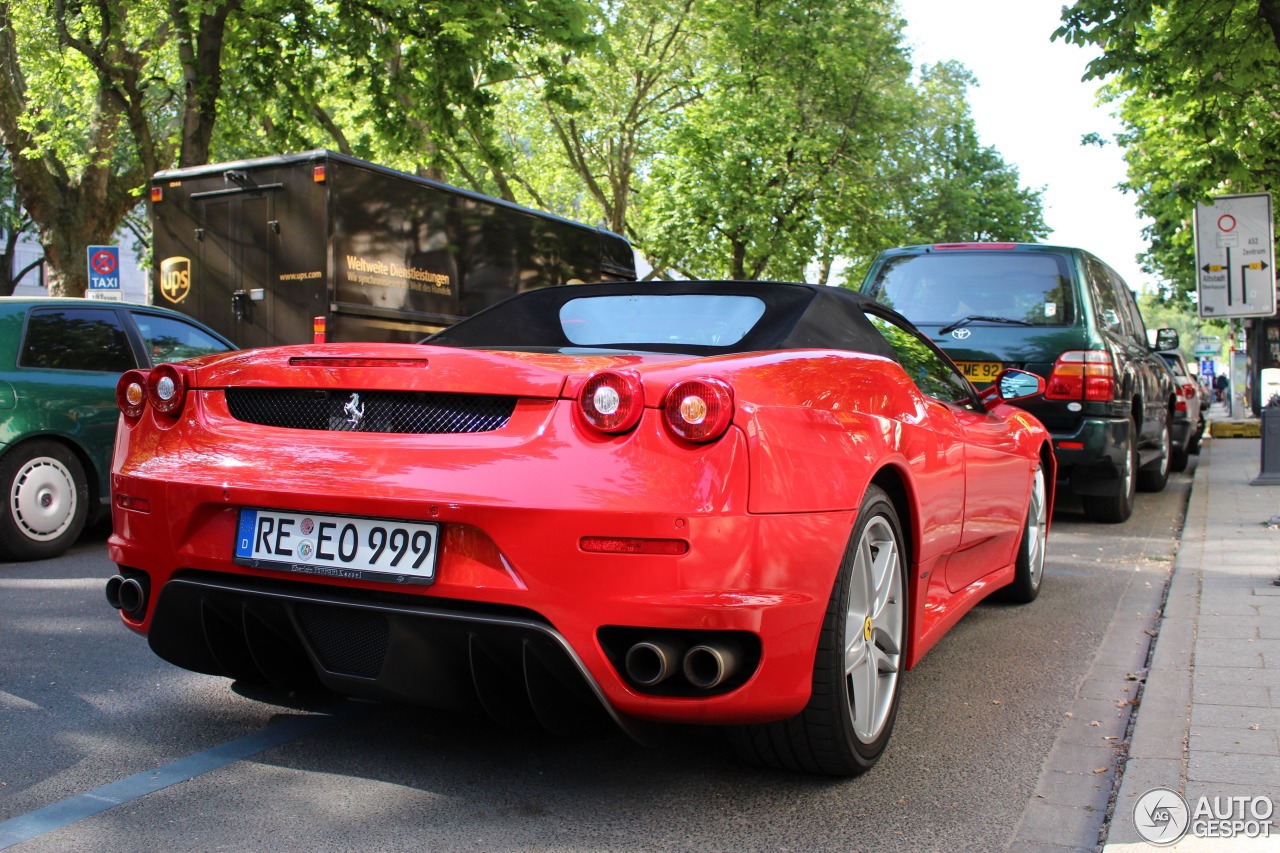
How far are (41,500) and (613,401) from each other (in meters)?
5.37

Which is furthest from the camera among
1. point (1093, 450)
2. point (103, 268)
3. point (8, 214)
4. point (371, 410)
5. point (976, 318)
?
point (8, 214)

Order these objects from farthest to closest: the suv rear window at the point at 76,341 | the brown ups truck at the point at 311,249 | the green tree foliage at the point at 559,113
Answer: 1. the green tree foliage at the point at 559,113
2. the brown ups truck at the point at 311,249
3. the suv rear window at the point at 76,341

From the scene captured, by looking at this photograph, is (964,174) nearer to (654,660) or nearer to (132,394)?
(132,394)

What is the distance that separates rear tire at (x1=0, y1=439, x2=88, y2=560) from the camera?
682 cm

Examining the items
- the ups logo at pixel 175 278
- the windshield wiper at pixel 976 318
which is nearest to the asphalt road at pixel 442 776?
the windshield wiper at pixel 976 318

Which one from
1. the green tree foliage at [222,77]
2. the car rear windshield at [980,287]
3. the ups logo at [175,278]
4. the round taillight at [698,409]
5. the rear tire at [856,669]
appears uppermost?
the green tree foliage at [222,77]

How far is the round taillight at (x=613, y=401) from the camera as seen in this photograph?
2.85 m

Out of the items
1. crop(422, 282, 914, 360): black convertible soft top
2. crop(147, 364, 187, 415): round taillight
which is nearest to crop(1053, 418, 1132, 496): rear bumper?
crop(422, 282, 914, 360): black convertible soft top

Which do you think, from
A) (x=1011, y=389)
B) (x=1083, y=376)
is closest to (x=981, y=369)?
(x=1083, y=376)

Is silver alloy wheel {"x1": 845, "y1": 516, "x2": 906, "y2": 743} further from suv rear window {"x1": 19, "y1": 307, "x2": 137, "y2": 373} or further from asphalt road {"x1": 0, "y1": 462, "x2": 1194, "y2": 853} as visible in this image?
suv rear window {"x1": 19, "y1": 307, "x2": 137, "y2": 373}

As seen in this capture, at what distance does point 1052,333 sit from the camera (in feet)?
27.8

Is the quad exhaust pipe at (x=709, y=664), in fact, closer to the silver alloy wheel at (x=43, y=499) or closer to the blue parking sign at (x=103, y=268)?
the silver alloy wheel at (x=43, y=499)

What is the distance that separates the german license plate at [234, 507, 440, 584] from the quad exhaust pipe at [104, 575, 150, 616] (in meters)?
0.42

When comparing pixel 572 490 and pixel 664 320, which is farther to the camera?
pixel 664 320
